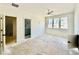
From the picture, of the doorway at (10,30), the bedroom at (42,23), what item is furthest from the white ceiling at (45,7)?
the doorway at (10,30)

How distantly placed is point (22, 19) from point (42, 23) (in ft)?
1.13

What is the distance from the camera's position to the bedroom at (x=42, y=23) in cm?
186

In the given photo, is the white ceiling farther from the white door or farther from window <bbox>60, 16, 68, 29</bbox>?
the white door

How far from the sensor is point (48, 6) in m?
1.92

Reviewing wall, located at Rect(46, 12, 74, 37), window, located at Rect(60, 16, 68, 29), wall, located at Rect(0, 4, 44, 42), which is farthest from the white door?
window, located at Rect(60, 16, 68, 29)

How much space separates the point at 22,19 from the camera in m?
1.93

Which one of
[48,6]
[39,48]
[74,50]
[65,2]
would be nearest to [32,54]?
[39,48]

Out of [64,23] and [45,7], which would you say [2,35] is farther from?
[64,23]

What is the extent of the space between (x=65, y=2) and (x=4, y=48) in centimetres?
121

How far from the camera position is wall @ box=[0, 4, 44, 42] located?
1849 millimetres

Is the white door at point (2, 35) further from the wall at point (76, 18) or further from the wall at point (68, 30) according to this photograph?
the wall at point (76, 18)

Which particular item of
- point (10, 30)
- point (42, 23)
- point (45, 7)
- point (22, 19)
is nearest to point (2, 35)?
point (10, 30)

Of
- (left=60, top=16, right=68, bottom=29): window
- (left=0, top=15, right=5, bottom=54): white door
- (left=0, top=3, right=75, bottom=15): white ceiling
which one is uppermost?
(left=0, top=3, right=75, bottom=15): white ceiling

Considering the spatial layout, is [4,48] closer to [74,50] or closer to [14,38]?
[14,38]
